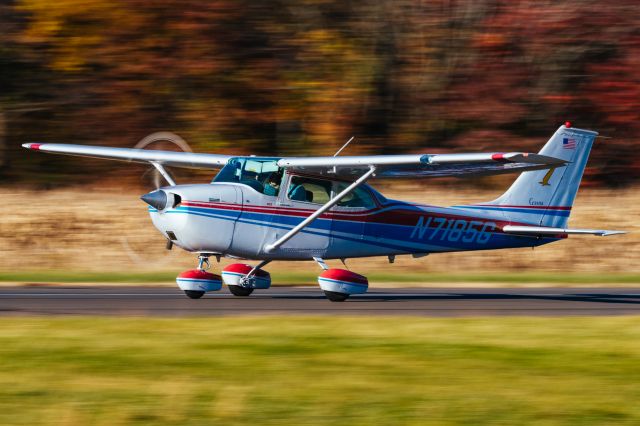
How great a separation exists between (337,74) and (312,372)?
20.7m

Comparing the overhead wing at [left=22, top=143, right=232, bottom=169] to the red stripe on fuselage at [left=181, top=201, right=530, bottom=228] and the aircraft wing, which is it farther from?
the red stripe on fuselage at [left=181, top=201, right=530, bottom=228]

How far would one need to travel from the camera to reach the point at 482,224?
16.4 m

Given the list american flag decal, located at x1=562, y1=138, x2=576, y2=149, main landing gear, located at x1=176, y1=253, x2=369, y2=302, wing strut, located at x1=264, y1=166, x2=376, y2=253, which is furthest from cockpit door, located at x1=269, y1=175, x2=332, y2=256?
american flag decal, located at x1=562, y1=138, x2=576, y2=149

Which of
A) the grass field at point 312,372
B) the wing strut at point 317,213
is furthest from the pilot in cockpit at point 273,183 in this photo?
the grass field at point 312,372

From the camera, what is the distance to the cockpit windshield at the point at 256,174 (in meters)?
14.7

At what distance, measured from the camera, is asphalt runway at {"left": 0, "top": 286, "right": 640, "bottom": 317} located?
42.4 ft

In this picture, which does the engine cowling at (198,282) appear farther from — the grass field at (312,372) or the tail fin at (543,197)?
the tail fin at (543,197)

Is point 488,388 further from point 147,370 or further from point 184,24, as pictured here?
point 184,24

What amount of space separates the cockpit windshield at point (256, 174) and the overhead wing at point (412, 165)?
28cm

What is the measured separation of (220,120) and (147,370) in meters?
20.6

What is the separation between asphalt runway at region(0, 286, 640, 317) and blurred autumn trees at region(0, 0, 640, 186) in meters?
11.6

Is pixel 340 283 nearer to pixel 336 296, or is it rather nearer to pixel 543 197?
pixel 336 296

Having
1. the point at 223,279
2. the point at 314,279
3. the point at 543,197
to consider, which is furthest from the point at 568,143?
the point at 314,279

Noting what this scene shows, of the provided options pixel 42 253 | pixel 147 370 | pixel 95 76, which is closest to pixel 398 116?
pixel 95 76
